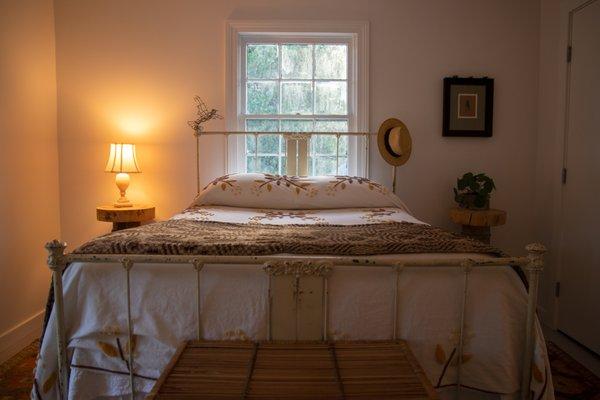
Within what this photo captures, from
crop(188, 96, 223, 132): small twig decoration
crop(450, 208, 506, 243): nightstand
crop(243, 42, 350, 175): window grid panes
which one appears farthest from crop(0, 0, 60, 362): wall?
crop(450, 208, 506, 243): nightstand

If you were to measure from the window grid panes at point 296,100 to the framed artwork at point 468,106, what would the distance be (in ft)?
2.44

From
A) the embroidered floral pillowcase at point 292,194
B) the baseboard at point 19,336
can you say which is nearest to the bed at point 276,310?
the embroidered floral pillowcase at point 292,194

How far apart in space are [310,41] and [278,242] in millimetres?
2217

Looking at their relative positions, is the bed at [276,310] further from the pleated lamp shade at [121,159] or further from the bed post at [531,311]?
the pleated lamp shade at [121,159]

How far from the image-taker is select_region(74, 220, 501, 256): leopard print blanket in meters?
1.36

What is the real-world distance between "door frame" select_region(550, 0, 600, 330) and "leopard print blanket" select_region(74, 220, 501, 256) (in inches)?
61.5

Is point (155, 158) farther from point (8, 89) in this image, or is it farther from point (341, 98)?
point (341, 98)

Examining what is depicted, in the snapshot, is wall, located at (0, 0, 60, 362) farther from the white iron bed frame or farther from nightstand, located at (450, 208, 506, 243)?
nightstand, located at (450, 208, 506, 243)

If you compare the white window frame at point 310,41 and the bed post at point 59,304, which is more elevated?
the white window frame at point 310,41

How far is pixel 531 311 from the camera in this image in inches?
50.3

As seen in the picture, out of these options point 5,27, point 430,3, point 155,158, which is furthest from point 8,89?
point 430,3

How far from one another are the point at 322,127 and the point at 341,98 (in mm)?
262

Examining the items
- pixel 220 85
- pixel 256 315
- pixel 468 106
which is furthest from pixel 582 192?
pixel 220 85

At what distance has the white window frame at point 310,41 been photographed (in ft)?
10.2
